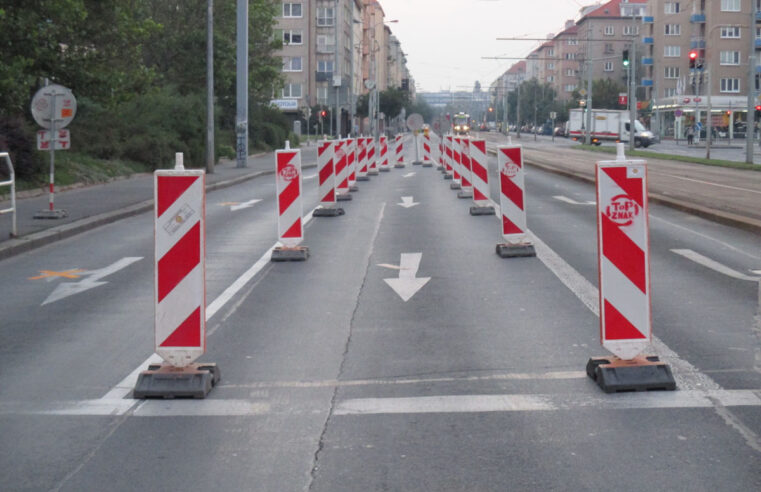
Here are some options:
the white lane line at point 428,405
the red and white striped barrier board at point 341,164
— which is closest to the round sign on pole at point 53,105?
the red and white striped barrier board at point 341,164

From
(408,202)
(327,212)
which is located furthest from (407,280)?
(408,202)

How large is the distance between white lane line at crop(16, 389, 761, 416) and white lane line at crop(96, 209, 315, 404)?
8.7 inches

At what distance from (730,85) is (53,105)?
10201 centimetres

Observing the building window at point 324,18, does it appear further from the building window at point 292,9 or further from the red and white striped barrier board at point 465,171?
the red and white striped barrier board at point 465,171

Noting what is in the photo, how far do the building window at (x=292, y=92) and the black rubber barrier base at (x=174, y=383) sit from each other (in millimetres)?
103453

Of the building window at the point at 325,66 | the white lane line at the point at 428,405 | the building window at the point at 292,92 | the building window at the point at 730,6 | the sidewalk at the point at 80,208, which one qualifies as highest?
the building window at the point at 730,6

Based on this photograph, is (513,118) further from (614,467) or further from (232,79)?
(614,467)

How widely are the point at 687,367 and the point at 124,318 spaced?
4.72 metres

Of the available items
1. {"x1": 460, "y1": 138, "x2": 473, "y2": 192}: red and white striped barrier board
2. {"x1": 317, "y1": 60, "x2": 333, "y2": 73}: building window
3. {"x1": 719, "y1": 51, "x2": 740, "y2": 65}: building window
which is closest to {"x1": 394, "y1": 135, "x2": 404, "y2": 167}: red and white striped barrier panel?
{"x1": 460, "y1": 138, "x2": 473, "y2": 192}: red and white striped barrier board

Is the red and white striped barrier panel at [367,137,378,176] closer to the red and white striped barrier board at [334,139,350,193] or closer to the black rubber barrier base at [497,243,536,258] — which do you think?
the red and white striped barrier board at [334,139,350,193]

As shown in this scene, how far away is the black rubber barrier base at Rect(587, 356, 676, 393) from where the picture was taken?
626 cm

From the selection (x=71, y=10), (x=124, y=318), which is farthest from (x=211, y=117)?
(x=124, y=318)

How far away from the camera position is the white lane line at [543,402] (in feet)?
19.4

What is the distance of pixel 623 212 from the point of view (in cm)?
639
